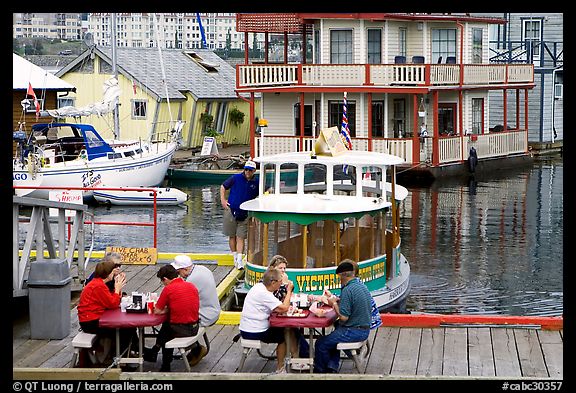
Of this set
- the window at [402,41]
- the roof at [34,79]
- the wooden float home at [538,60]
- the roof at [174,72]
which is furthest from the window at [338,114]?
the wooden float home at [538,60]

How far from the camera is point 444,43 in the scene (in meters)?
44.3

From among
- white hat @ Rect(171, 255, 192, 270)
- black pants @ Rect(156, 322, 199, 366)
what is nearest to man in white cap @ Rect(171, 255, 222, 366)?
white hat @ Rect(171, 255, 192, 270)

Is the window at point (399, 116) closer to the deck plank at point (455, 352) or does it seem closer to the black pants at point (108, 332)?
the deck plank at point (455, 352)

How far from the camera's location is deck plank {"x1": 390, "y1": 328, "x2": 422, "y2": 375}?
41.6ft

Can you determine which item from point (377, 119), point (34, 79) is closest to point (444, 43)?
point (377, 119)

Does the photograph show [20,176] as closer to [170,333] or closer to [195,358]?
[195,358]

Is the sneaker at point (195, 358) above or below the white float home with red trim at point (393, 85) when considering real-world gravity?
below

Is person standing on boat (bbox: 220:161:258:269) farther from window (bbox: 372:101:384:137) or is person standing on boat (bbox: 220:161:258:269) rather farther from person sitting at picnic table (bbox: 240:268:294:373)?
window (bbox: 372:101:384:137)

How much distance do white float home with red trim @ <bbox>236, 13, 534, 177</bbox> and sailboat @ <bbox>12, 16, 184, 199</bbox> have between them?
12.4 feet

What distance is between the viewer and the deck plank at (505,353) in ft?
41.2

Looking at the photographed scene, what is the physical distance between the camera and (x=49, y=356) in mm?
13312

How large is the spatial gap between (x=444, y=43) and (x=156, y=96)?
1172cm

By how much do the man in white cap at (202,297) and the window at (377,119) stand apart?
97.2 ft

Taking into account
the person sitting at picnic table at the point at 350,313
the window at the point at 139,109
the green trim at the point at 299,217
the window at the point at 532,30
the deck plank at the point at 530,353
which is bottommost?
the deck plank at the point at 530,353
